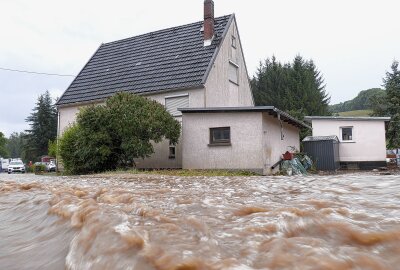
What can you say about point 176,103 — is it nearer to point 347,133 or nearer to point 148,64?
point 148,64

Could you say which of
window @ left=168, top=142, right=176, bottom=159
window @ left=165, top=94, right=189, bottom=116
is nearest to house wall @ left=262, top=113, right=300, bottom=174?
window @ left=165, top=94, right=189, bottom=116

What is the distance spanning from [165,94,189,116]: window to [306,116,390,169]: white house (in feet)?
29.8

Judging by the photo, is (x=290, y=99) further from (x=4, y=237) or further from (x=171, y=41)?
(x=4, y=237)

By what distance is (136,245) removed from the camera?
2.52m

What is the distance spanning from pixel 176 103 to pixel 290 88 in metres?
22.9

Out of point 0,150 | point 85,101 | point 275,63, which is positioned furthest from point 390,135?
point 0,150

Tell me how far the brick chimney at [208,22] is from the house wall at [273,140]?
6091mm

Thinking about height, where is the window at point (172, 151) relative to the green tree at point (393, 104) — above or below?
below

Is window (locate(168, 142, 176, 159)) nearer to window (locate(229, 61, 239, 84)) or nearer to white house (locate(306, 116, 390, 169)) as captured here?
window (locate(229, 61, 239, 84))

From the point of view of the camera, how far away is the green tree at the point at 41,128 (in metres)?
51.1

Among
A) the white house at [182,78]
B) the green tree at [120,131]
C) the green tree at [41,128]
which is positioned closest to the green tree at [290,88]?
the white house at [182,78]

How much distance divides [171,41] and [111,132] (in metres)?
8.92

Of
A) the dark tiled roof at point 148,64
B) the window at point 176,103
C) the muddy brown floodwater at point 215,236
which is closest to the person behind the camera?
the muddy brown floodwater at point 215,236

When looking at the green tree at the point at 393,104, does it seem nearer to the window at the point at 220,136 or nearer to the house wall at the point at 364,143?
the house wall at the point at 364,143
